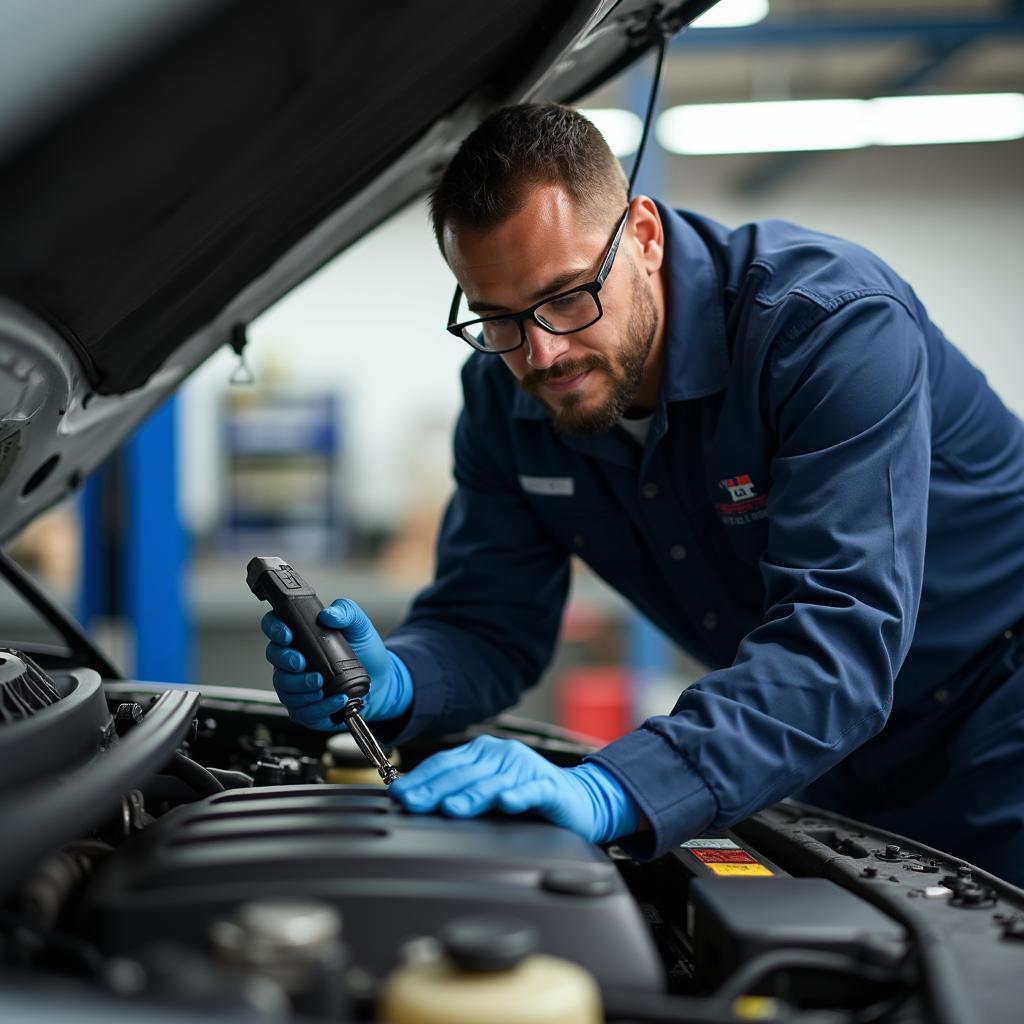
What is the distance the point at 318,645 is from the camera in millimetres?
1204

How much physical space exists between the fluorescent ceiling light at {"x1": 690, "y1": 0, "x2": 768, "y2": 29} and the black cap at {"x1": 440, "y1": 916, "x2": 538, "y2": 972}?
14.6 ft

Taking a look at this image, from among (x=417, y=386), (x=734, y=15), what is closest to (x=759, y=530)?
(x=734, y=15)

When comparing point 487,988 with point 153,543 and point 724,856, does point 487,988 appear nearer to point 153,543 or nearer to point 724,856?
point 724,856

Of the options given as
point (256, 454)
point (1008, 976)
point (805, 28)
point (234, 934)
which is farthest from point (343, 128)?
point (256, 454)

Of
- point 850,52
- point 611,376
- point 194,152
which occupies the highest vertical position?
point 850,52

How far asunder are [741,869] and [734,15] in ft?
14.4

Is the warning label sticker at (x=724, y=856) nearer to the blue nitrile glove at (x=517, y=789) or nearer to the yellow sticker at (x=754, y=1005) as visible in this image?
the blue nitrile glove at (x=517, y=789)

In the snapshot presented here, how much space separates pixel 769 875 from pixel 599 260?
0.68 meters

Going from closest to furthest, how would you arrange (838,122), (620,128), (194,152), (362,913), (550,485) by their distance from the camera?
(362,913)
(194,152)
(550,485)
(838,122)
(620,128)

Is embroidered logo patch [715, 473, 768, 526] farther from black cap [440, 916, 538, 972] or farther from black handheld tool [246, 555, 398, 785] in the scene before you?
black cap [440, 916, 538, 972]

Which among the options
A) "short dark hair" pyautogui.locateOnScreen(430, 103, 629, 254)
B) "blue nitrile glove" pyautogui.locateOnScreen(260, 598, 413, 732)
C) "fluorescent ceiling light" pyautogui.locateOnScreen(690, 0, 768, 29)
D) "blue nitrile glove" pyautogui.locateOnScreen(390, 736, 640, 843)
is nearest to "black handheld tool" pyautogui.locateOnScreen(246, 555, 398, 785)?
"blue nitrile glove" pyautogui.locateOnScreen(260, 598, 413, 732)

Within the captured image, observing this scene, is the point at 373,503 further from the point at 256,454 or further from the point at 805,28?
the point at 805,28

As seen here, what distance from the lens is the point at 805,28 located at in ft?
15.9

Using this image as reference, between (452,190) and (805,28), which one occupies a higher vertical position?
(805,28)
